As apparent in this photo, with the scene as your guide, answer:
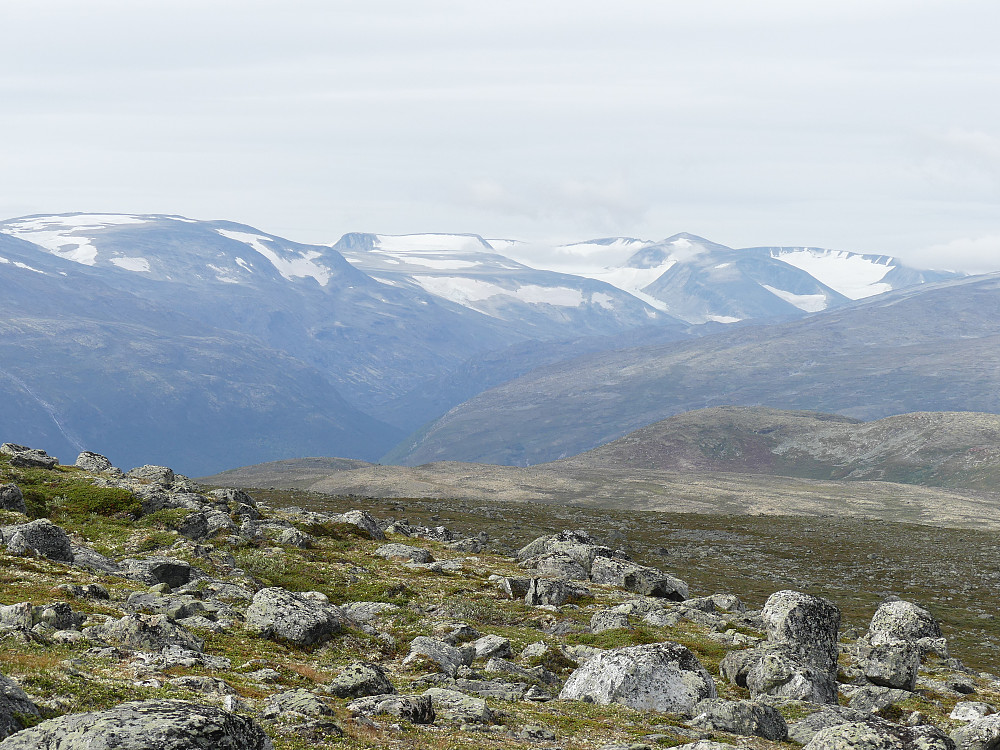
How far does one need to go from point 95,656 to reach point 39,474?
4399cm

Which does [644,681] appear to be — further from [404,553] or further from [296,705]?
[404,553]

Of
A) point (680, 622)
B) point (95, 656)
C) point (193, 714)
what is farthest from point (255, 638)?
point (680, 622)

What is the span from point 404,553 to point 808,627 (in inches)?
1196

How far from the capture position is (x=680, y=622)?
50.1 meters

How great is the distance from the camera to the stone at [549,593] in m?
52.5

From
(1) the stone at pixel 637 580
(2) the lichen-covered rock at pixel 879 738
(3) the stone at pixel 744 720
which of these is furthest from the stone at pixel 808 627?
(2) the lichen-covered rock at pixel 879 738

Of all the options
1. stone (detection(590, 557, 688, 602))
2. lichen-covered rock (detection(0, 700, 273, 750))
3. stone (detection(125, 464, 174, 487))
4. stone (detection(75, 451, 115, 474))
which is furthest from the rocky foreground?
stone (detection(75, 451, 115, 474))

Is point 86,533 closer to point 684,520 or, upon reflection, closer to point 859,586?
point 859,586

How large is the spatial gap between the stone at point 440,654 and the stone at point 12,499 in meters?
31.1

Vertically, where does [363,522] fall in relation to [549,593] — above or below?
A: above

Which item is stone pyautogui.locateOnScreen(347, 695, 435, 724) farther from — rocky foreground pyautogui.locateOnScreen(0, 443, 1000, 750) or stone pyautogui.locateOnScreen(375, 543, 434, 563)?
stone pyautogui.locateOnScreen(375, 543, 434, 563)

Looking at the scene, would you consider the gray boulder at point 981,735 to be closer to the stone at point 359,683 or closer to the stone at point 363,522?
the stone at point 359,683

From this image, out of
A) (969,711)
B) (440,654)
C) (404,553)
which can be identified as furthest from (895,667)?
(404,553)

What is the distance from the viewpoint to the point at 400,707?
80.0ft
